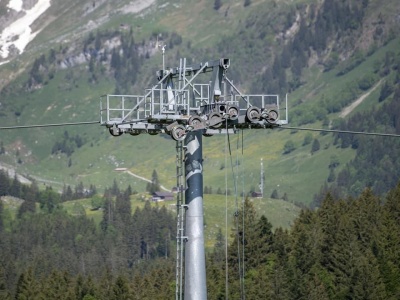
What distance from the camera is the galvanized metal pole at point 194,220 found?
157ft

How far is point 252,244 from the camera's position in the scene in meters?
188

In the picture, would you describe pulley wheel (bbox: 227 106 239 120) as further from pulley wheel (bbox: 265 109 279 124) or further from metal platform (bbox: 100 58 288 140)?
pulley wheel (bbox: 265 109 279 124)

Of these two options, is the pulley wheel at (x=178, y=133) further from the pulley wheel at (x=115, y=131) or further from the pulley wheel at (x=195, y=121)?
the pulley wheel at (x=115, y=131)

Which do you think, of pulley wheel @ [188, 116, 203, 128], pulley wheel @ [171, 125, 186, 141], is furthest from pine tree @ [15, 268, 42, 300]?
pulley wheel @ [171, 125, 186, 141]

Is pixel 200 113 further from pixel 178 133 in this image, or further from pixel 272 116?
pixel 272 116

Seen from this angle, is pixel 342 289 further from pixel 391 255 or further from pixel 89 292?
pixel 89 292

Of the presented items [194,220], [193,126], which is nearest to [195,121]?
[193,126]

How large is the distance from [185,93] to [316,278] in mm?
112312

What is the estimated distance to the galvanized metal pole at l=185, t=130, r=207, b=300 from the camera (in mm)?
47938

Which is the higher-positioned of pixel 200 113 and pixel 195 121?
pixel 200 113

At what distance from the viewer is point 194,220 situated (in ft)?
158

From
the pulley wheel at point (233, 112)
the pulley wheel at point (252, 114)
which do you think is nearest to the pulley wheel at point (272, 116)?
the pulley wheel at point (252, 114)

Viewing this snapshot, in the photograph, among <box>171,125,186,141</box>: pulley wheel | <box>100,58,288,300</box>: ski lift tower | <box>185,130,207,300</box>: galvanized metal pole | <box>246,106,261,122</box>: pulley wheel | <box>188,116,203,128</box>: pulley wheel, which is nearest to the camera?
<box>171,125,186,141</box>: pulley wheel

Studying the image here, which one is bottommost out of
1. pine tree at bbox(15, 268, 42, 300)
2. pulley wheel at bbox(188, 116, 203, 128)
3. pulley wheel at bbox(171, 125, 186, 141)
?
pulley wheel at bbox(171, 125, 186, 141)
